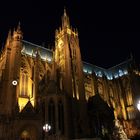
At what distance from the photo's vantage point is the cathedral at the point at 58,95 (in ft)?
113

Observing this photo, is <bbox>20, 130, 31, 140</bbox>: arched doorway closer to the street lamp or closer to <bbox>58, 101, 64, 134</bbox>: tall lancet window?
the street lamp

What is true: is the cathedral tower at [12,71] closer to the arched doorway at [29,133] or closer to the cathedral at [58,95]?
the cathedral at [58,95]

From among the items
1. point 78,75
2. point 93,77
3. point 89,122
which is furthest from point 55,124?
point 93,77

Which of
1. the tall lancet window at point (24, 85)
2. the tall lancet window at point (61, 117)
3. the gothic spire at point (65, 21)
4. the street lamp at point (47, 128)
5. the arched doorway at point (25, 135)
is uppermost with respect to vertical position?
the gothic spire at point (65, 21)

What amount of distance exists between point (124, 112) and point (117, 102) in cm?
289

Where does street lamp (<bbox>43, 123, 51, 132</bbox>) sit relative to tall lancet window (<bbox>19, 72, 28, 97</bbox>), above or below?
below

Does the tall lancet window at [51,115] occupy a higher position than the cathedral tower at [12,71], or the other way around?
the cathedral tower at [12,71]

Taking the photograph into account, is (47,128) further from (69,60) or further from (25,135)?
(69,60)

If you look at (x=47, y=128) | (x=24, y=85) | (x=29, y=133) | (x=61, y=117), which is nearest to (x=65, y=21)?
(x=24, y=85)

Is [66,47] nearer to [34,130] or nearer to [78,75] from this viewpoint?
[78,75]

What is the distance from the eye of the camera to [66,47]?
1882 inches

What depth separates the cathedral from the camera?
34.4 metres

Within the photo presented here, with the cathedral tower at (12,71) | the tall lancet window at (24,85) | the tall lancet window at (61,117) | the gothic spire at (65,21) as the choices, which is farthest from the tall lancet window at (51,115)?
the gothic spire at (65,21)

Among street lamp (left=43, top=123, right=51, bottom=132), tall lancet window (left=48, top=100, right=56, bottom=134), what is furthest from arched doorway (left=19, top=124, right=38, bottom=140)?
tall lancet window (left=48, top=100, right=56, bottom=134)
